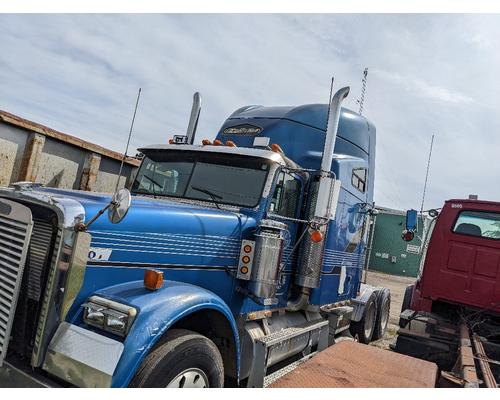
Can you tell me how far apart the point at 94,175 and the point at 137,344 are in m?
6.29

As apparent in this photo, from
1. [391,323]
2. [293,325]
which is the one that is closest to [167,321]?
[293,325]

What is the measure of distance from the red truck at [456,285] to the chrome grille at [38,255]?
4817 millimetres

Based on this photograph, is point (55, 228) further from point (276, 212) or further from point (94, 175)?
point (94, 175)

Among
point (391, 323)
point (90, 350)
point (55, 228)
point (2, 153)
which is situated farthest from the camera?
point (391, 323)

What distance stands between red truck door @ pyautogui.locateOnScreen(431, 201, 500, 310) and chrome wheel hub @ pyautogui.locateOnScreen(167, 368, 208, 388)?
4619 millimetres

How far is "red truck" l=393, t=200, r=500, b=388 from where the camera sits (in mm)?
5688

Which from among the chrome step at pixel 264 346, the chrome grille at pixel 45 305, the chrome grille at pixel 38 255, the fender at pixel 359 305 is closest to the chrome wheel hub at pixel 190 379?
the chrome grille at pixel 45 305

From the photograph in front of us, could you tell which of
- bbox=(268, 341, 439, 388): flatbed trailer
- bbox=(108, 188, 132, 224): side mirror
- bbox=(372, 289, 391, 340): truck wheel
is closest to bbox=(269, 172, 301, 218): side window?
bbox=(268, 341, 439, 388): flatbed trailer

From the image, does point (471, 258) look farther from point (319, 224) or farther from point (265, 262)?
point (265, 262)

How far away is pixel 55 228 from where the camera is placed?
2.60 metres

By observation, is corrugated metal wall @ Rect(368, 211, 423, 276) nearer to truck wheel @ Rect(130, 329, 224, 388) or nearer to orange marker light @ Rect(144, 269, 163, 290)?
truck wheel @ Rect(130, 329, 224, 388)

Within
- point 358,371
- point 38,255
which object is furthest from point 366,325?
point 38,255

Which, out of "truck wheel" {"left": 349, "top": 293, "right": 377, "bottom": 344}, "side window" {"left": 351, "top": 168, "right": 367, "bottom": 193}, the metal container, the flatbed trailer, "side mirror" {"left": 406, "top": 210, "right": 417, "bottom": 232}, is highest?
"side window" {"left": 351, "top": 168, "right": 367, "bottom": 193}

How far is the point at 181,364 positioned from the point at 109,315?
22.5 inches
